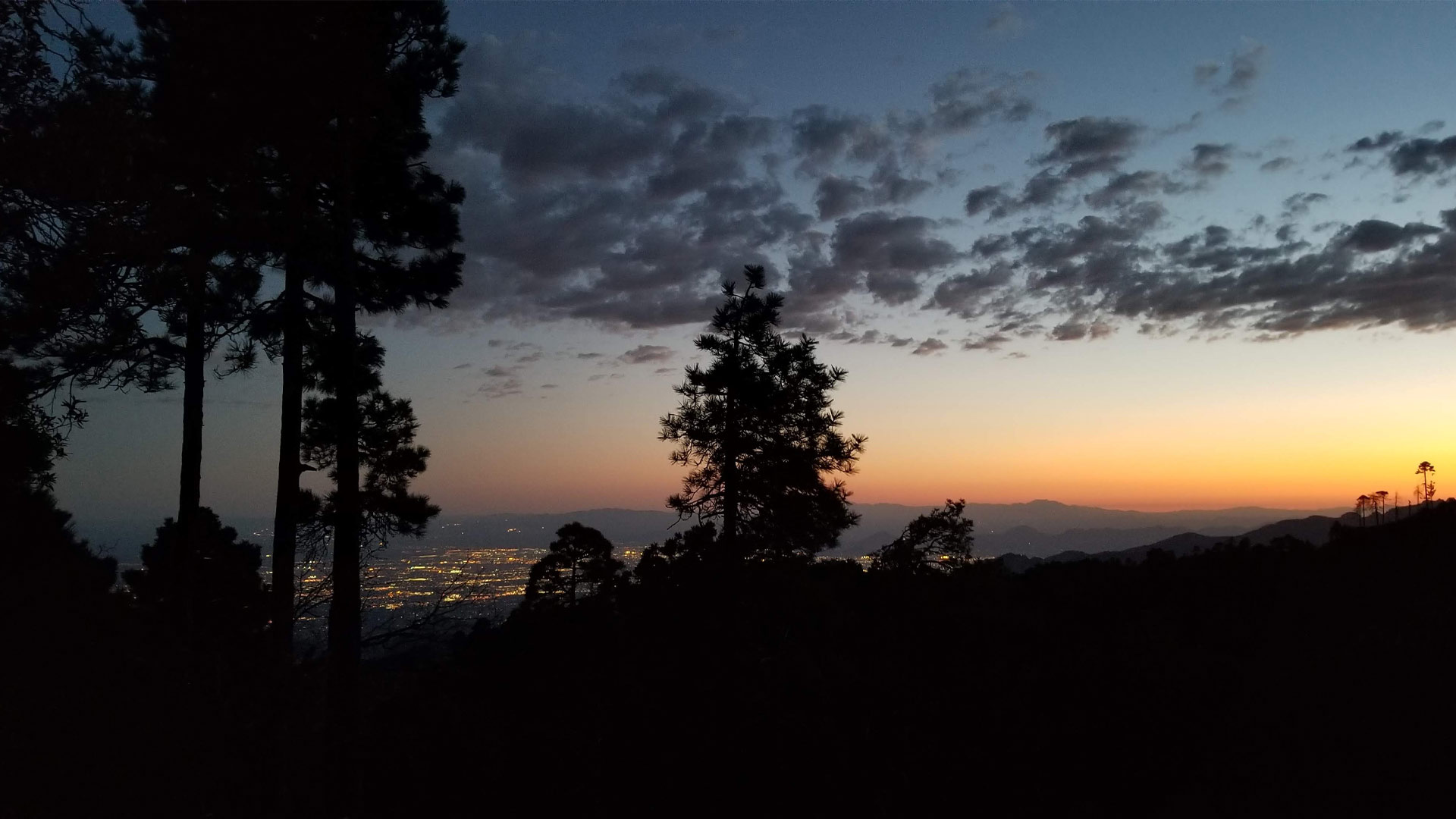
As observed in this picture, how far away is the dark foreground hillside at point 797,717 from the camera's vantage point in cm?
715

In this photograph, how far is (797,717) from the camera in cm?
A: 775

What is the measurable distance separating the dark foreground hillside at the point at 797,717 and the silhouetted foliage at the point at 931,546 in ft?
8.88

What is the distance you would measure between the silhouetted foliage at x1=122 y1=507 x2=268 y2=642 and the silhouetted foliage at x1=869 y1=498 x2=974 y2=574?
823 centimetres

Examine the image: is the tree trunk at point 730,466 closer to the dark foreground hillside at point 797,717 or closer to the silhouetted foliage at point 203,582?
the silhouetted foliage at point 203,582

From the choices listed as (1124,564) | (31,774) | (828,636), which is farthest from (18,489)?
(1124,564)

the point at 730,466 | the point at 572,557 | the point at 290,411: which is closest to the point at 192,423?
the point at 290,411

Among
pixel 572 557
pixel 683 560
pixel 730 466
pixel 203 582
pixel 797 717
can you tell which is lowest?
pixel 797 717

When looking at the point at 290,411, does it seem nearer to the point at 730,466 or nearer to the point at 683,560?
the point at 683,560

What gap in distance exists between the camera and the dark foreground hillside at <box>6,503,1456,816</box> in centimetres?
715

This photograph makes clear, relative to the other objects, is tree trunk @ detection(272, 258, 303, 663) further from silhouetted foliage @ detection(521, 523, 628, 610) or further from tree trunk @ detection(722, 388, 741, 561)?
tree trunk @ detection(722, 388, 741, 561)

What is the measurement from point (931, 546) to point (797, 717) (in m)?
7.39

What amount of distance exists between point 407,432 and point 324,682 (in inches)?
449

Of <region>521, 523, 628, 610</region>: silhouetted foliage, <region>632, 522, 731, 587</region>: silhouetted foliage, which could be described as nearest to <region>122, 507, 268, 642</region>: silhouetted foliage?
<region>632, 522, 731, 587</region>: silhouetted foliage

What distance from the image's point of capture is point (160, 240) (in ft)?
30.9
